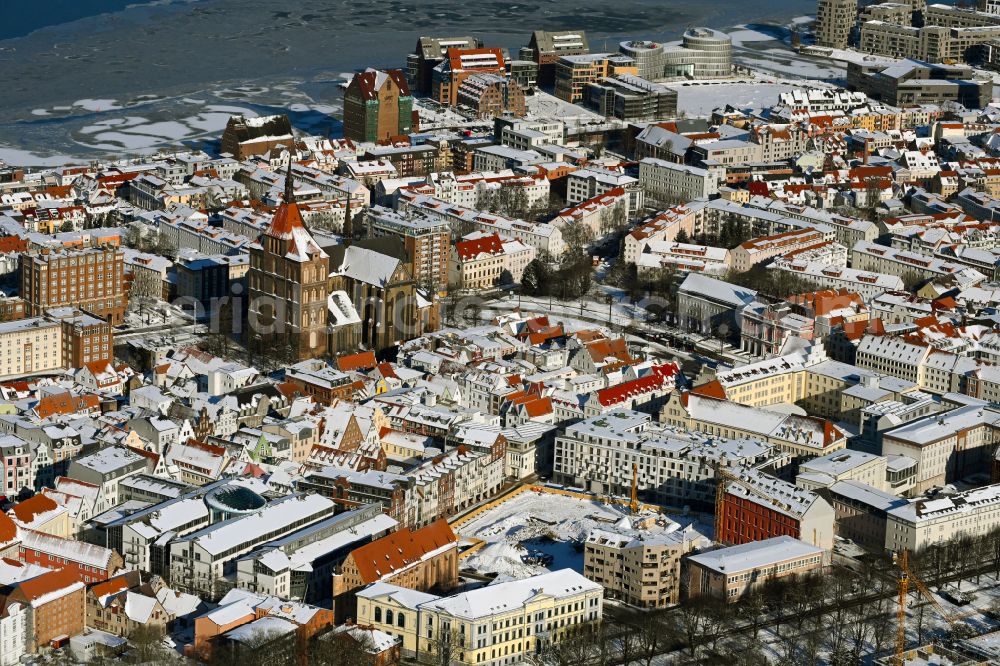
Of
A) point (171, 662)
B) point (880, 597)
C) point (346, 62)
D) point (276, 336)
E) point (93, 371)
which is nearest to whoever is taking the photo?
point (171, 662)

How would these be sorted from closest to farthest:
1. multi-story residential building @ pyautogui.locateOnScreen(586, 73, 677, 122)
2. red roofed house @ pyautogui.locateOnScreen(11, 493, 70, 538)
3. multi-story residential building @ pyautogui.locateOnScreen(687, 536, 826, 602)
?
1. multi-story residential building @ pyautogui.locateOnScreen(687, 536, 826, 602)
2. red roofed house @ pyautogui.locateOnScreen(11, 493, 70, 538)
3. multi-story residential building @ pyautogui.locateOnScreen(586, 73, 677, 122)

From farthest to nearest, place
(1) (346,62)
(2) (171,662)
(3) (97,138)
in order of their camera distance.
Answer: (1) (346,62) < (3) (97,138) < (2) (171,662)

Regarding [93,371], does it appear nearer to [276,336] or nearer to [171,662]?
[276,336]

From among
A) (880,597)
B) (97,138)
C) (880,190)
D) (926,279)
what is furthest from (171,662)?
(97,138)

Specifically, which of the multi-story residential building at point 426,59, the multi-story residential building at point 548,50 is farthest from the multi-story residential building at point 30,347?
the multi-story residential building at point 548,50

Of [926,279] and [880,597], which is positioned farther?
[926,279]

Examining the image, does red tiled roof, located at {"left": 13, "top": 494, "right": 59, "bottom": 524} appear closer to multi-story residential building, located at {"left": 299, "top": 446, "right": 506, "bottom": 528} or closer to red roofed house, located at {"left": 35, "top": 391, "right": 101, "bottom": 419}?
multi-story residential building, located at {"left": 299, "top": 446, "right": 506, "bottom": 528}

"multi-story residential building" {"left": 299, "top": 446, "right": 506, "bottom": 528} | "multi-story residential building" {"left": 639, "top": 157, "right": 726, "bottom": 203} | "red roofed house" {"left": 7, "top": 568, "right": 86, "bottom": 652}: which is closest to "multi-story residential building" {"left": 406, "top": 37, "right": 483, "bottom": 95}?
"multi-story residential building" {"left": 639, "top": 157, "right": 726, "bottom": 203}

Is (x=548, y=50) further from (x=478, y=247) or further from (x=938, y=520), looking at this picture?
(x=938, y=520)
